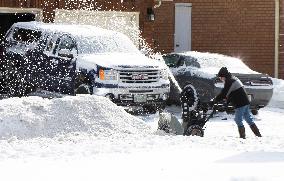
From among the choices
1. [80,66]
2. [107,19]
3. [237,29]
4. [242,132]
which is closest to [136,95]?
[80,66]

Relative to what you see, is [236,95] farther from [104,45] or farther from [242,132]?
[104,45]

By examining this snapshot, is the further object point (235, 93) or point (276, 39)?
point (276, 39)

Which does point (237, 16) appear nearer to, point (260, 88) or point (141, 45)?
point (141, 45)

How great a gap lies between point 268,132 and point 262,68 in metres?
14.1

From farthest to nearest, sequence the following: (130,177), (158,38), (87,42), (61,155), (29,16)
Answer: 1. (158,38)
2. (29,16)
3. (87,42)
4. (61,155)
5. (130,177)

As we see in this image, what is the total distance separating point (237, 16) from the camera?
95.2ft

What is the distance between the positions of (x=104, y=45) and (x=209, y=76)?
9.05 feet

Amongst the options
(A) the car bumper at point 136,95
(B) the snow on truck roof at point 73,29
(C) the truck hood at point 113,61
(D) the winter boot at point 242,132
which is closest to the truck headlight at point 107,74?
(C) the truck hood at point 113,61

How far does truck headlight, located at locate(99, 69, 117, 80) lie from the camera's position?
53.2 feet

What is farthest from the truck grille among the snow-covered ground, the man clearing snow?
the man clearing snow

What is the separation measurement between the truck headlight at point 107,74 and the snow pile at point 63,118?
254 cm

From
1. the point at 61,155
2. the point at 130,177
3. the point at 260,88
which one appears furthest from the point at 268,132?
the point at 130,177

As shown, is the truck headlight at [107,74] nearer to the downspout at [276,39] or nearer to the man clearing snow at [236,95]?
the man clearing snow at [236,95]

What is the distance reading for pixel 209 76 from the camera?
18.2 m
